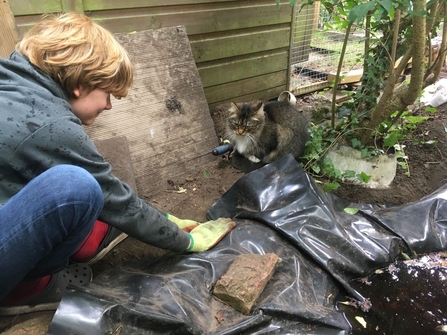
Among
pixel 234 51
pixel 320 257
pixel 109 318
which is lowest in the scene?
pixel 320 257

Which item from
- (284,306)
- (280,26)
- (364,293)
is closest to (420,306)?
(364,293)

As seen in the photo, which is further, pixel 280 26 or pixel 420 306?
pixel 280 26

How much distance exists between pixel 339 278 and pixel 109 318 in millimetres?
1202

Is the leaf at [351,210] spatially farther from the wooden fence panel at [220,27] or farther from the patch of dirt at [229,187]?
the wooden fence panel at [220,27]

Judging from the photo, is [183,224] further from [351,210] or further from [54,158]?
[351,210]

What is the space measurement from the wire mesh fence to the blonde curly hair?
128 inches

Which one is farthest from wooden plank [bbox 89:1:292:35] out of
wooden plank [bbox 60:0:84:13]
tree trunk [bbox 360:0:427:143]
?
tree trunk [bbox 360:0:427:143]

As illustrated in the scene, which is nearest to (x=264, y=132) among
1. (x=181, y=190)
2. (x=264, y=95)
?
(x=181, y=190)

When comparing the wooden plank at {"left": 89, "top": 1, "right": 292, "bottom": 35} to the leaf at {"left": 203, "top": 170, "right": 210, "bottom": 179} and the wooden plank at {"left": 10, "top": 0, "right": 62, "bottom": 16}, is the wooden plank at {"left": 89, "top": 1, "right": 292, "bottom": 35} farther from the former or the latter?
the leaf at {"left": 203, "top": 170, "right": 210, "bottom": 179}

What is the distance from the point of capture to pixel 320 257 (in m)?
1.83

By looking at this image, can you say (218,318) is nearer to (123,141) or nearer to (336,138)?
(123,141)

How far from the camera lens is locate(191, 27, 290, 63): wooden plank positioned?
10.5ft

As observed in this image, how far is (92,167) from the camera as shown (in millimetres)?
1205

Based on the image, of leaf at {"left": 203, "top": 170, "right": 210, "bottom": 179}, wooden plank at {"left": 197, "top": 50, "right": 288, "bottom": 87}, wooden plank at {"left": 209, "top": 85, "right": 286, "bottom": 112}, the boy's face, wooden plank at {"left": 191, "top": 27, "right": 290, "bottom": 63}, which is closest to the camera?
the boy's face
